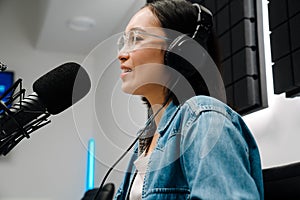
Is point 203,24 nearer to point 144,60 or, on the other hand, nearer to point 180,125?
point 144,60

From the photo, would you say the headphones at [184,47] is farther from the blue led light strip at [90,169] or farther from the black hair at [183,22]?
the blue led light strip at [90,169]

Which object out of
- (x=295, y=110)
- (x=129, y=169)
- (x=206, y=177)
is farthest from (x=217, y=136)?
(x=295, y=110)

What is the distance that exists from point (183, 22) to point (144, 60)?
0.38 feet

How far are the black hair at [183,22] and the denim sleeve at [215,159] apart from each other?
218 millimetres

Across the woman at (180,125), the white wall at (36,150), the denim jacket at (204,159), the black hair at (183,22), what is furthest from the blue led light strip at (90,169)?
the denim jacket at (204,159)

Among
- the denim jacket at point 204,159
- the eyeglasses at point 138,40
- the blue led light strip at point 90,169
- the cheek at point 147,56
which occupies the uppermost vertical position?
the eyeglasses at point 138,40

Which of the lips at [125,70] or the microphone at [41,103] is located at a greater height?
the lips at [125,70]

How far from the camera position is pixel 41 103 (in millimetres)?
746

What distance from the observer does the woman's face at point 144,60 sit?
92 cm

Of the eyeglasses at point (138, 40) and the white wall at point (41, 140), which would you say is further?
the white wall at point (41, 140)

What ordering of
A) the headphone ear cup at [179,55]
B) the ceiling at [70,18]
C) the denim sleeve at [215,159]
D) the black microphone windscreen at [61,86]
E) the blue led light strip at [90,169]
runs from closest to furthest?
the denim sleeve at [215,159], the black microphone windscreen at [61,86], the headphone ear cup at [179,55], the ceiling at [70,18], the blue led light strip at [90,169]

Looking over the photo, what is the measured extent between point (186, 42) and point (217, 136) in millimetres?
279

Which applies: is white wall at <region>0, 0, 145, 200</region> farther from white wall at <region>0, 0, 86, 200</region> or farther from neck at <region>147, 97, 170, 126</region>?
neck at <region>147, 97, 170, 126</region>

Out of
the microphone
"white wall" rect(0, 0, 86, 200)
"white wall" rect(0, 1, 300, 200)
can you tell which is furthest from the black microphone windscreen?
"white wall" rect(0, 0, 86, 200)
